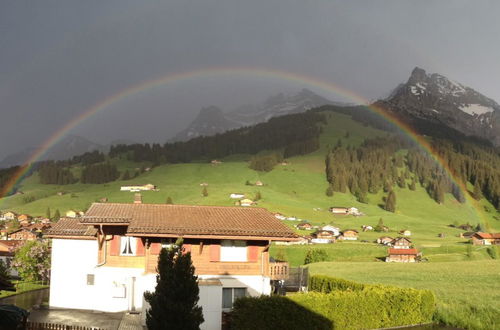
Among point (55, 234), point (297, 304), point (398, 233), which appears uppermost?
point (55, 234)

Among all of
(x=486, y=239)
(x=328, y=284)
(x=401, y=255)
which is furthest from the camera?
(x=486, y=239)

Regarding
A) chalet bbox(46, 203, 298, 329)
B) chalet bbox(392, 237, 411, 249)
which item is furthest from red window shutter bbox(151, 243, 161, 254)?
chalet bbox(392, 237, 411, 249)

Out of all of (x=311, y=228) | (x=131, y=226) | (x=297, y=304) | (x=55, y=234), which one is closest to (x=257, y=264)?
(x=297, y=304)

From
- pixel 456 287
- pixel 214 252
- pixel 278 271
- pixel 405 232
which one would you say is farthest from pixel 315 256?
pixel 405 232

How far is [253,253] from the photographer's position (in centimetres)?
3216

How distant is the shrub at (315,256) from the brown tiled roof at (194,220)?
7868 cm

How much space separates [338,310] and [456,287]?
32.5 meters

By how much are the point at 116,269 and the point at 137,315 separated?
3562mm

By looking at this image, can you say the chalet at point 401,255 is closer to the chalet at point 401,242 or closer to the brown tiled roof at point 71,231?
the chalet at point 401,242

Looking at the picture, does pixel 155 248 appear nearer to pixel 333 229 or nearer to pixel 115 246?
pixel 115 246

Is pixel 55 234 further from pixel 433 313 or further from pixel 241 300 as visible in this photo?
pixel 433 313

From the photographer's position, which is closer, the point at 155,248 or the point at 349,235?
the point at 155,248

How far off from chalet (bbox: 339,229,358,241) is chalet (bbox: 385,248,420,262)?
39.9 metres

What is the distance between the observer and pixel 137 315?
1308 inches
